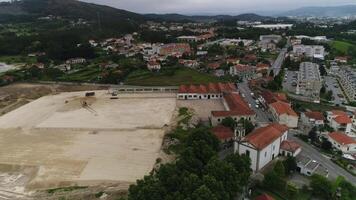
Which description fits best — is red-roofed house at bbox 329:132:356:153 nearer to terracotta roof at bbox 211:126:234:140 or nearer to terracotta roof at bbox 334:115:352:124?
terracotta roof at bbox 334:115:352:124

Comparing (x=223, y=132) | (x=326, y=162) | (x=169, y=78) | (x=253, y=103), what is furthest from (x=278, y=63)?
(x=326, y=162)

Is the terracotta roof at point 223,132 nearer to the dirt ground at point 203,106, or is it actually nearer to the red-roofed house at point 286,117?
the dirt ground at point 203,106

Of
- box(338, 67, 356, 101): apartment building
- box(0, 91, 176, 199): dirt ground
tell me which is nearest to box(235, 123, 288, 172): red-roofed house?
box(0, 91, 176, 199): dirt ground

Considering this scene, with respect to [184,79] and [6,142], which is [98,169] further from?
[184,79]

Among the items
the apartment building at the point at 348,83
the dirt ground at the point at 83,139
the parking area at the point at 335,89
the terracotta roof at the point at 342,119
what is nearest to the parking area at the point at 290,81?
the parking area at the point at 335,89

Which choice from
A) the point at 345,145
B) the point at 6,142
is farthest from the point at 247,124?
the point at 6,142

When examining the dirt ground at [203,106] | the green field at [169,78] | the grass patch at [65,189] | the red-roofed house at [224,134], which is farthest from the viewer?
the green field at [169,78]
